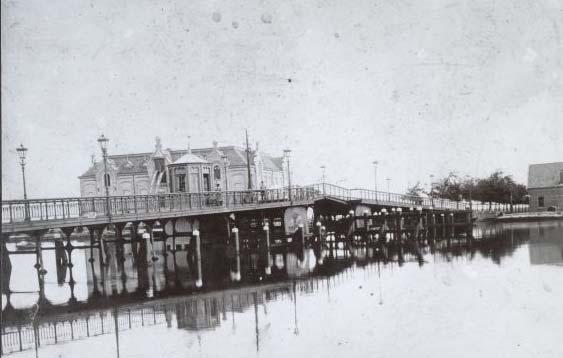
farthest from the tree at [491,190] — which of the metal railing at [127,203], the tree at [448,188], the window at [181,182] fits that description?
the window at [181,182]

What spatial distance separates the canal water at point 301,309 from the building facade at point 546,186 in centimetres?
3562

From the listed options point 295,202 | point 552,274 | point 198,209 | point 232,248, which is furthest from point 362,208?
point 552,274

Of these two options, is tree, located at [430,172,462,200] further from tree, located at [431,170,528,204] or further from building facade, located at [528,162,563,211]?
building facade, located at [528,162,563,211]

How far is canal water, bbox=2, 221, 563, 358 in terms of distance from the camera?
1309cm

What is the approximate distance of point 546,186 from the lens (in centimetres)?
6328

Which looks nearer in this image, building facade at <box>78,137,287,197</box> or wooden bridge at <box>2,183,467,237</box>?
wooden bridge at <box>2,183,467,237</box>

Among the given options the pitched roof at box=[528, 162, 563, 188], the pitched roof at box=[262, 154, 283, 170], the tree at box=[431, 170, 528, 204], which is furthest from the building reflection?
the pitched roof at box=[262, 154, 283, 170]

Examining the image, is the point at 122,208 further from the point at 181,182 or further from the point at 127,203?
the point at 181,182

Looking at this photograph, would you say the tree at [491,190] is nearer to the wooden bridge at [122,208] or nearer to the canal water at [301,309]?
the wooden bridge at [122,208]

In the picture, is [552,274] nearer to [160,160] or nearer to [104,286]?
[104,286]

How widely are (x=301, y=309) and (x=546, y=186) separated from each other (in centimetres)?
5408

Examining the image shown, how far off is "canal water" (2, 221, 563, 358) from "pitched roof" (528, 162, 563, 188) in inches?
1409

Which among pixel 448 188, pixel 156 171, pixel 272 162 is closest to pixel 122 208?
pixel 156 171

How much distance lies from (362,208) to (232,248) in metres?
13.4
